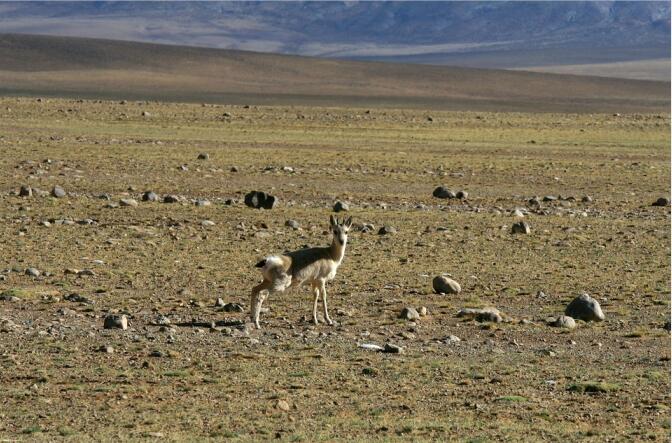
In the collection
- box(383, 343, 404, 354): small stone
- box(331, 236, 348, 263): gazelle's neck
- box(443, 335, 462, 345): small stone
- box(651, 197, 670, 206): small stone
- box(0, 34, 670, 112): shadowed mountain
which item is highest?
box(331, 236, 348, 263): gazelle's neck

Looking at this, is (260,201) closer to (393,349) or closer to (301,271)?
(301,271)

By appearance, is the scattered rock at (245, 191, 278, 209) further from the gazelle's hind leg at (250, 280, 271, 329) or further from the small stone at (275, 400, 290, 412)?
the small stone at (275, 400, 290, 412)

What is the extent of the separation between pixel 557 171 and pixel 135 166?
891 cm

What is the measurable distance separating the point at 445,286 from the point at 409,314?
1.50 meters

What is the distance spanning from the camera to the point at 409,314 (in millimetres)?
11875

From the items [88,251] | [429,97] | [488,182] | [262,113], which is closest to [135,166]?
[488,182]

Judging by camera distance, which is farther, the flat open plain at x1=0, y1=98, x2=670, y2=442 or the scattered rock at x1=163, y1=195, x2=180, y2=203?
the scattered rock at x1=163, y1=195, x2=180, y2=203

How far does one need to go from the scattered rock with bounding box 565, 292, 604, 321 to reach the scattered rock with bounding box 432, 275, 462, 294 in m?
1.43

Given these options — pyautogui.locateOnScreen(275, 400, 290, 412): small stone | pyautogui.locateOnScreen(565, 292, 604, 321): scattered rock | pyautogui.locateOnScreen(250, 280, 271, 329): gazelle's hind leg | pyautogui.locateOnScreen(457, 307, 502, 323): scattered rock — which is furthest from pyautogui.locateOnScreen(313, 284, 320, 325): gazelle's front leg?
pyautogui.locateOnScreen(275, 400, 290, 412): small stone

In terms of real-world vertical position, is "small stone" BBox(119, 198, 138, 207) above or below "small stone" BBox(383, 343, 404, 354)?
below

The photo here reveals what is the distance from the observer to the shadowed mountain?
74.1 m

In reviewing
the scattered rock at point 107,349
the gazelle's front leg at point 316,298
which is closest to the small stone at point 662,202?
the gazelle's front leg at point 316,298

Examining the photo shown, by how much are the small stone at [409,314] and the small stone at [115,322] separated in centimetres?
239

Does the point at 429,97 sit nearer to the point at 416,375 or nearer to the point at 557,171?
the point at 557,171
